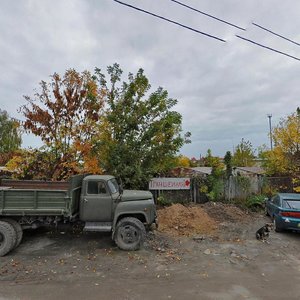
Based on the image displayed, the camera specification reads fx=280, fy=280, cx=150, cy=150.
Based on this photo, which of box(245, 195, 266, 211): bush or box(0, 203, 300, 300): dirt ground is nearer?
box(0, 203, 300, 300): dirt ground

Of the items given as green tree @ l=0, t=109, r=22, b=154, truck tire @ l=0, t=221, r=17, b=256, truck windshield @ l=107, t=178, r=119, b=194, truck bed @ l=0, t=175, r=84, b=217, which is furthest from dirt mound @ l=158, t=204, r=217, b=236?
green tree @ l=0, t=109, r=22, b=154

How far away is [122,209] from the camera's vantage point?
8.18 metres

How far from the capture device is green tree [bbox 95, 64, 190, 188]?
1240cm

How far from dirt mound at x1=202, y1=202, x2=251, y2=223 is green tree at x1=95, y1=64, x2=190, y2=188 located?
117 inches

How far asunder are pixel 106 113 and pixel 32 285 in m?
8.27

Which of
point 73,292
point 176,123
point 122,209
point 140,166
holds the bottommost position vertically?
point 73,292

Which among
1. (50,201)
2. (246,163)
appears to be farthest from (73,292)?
(246,163)

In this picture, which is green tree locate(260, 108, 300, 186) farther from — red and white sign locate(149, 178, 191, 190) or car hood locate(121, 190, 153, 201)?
car hood locate(121, 190, 153, 201)

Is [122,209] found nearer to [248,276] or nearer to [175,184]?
[248,276]

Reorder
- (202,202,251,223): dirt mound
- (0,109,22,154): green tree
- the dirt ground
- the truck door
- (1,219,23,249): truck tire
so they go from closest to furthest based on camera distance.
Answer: the dirt ground < (1,219,23,249): truck tire < the truck door < (202,202,251,223): dirt mound < (0,109,22,154): green tree

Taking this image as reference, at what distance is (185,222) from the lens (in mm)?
10922

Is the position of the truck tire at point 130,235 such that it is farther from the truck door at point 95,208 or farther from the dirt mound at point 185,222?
the dirt mound at point 185,222

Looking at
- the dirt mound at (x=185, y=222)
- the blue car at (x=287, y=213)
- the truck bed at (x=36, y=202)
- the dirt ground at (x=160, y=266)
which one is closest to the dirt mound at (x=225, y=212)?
the dirt mound at (x=185, y=222)

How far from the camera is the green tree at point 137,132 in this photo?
12.4m
